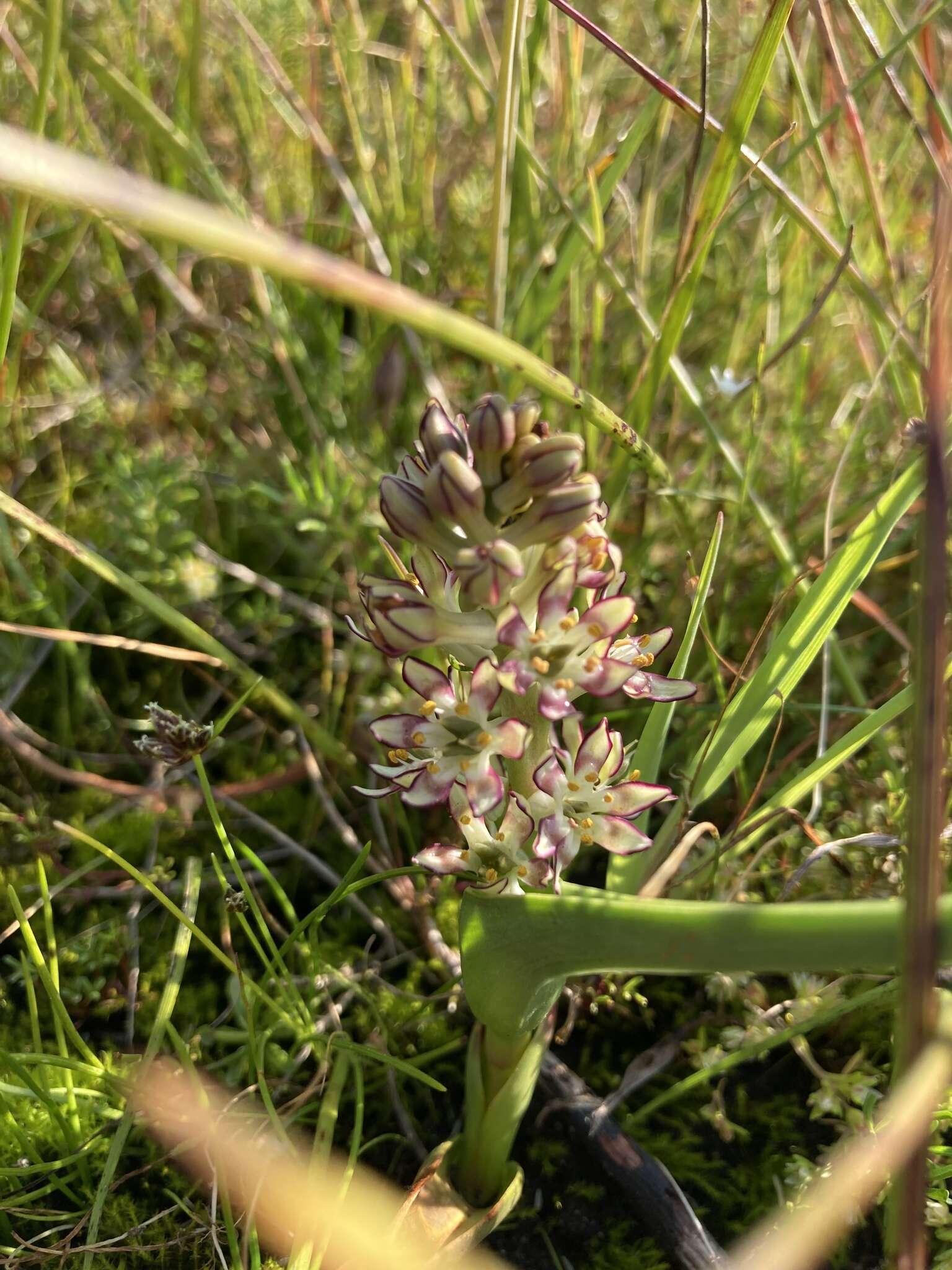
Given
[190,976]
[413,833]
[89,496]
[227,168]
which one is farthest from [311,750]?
[227,168]

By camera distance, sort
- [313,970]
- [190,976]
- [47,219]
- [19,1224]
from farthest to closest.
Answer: [47,219], [190,976], [313,970], [19,1224]

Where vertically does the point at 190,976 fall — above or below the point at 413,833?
below

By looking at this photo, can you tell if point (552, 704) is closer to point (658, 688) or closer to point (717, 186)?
point (658, 688)

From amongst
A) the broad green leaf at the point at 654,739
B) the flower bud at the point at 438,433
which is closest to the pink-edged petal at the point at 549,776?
the broad green leaf at the point at 654,739

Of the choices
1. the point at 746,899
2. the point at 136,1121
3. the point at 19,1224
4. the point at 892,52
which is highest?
the point at 892,52

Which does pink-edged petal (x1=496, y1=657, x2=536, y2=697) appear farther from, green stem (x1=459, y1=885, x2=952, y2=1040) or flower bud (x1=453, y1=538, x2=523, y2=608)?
green stem (x1=459, y1=885, x2=952, y2=1040)

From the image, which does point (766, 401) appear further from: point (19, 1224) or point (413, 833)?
point (19, 1224)

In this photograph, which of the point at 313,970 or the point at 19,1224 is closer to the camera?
the point at 19,1224

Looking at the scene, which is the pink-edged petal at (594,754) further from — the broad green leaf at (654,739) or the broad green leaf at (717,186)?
the broad green leaf at (717,186)
